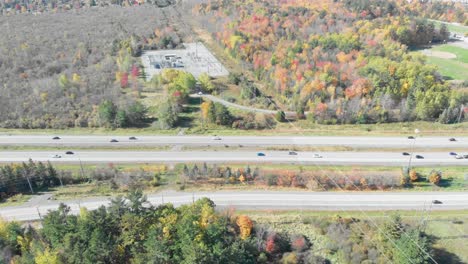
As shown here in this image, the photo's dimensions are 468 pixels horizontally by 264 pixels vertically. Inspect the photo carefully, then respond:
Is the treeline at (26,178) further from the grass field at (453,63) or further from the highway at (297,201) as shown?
the grass field at (453,63)

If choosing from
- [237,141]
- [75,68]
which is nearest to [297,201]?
[237,141]

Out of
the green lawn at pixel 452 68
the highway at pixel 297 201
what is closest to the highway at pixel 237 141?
the highway at pixel 297 201

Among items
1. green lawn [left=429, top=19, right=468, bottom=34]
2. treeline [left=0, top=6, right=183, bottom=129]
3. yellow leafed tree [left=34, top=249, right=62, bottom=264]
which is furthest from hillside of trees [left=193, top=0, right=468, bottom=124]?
yellow leafed tree [left=34, top=249, right=62, bottom=264]

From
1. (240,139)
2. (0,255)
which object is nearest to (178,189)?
(240,139)

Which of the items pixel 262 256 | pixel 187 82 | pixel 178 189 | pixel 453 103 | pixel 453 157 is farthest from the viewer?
pixel 187 82

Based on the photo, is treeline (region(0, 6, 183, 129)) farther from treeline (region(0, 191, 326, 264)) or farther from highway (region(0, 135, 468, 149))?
treeline (region(0, 191, 326, 264))

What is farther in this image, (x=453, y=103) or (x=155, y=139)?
(x=453, y=103)

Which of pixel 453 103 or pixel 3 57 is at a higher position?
pixel 3 57

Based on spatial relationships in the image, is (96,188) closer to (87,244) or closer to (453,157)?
(87,244)
